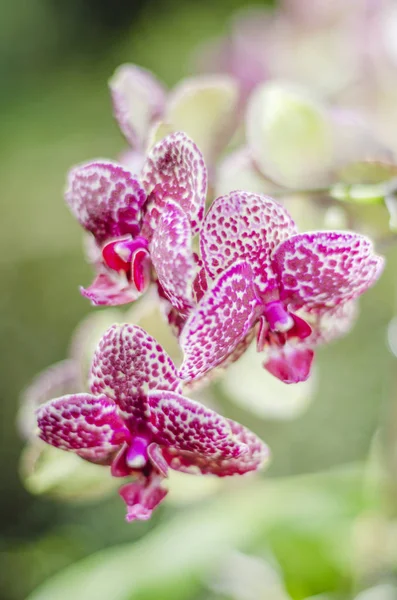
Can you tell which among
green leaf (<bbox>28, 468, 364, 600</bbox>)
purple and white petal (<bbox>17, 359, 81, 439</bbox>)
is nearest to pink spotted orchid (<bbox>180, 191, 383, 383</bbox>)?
purple and white petal (<bbox>17, 359, 81, 439</bbox>)

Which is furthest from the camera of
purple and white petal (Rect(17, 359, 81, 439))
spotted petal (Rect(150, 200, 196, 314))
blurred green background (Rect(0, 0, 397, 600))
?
blurred green background (Rect(0, 0, 397, 600))

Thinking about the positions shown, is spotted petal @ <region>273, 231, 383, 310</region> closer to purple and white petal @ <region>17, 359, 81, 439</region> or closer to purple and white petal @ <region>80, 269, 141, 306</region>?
purple and white petal @ <region>80, 269, 141, 306</region>

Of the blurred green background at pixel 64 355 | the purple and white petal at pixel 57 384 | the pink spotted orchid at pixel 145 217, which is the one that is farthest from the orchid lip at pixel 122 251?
the blurred green background at pixel 64 355

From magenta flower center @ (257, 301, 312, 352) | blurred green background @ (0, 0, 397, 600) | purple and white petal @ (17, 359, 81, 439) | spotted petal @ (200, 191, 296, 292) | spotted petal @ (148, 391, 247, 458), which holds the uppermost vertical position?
spotted petal @ (200, 191, 296, 292)

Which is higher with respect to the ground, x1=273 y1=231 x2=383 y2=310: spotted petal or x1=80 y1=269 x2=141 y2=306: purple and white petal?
x1=273 y1=231 x2=383 y2=310: spotted petal

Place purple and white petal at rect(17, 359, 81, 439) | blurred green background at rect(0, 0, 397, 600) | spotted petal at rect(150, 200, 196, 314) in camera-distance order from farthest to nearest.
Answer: blurred green background at rect(0, 0, 397, 600) < purple and white petal at rect(17, 359, 81, 439) < spotted petal at rect(150, 200, 196, 314)

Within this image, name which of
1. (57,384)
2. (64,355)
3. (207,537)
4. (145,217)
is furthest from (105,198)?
(64,355)

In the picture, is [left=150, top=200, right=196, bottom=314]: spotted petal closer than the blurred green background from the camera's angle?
Yes
